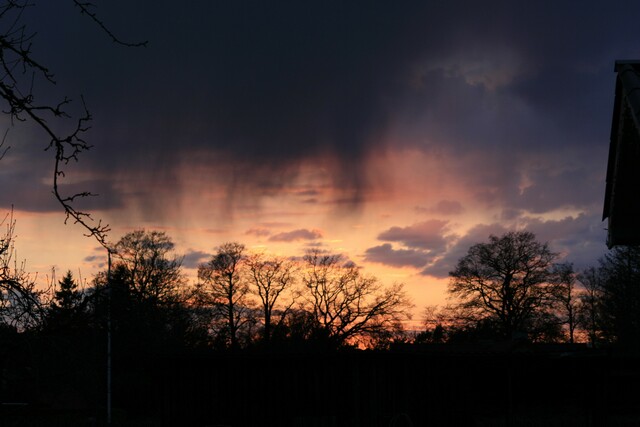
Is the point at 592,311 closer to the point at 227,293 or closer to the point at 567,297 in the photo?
the point at 567,297

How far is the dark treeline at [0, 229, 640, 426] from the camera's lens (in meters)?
6.55

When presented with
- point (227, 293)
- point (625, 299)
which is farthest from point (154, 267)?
point (625, 299)

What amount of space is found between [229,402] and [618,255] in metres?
35.0

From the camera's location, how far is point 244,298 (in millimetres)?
51094

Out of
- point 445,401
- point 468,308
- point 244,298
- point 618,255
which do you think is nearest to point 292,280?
point 244,298

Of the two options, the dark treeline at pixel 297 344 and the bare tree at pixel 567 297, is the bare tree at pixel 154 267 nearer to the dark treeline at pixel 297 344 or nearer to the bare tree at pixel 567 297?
the dark treeline at pixel 297 344

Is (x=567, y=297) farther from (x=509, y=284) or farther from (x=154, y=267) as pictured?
(x=154, y=267)

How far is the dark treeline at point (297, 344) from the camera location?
6.55 metres

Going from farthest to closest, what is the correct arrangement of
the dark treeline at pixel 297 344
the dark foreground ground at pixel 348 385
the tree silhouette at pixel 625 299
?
the tree silhouette at pixel 625 299
the dark foreground ground at pixel 348 385
the dark treeline at pixel 297 344

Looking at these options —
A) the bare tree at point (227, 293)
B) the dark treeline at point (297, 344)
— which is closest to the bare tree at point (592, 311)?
the dark treeline at point (297, 344)

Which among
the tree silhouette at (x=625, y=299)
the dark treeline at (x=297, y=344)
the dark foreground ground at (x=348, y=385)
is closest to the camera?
the dark treeline at (x=297, y=344)

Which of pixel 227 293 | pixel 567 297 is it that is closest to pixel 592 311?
pixel 567 297

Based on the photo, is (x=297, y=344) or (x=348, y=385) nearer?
(x=348, y=385)

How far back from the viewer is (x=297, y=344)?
153 feet
